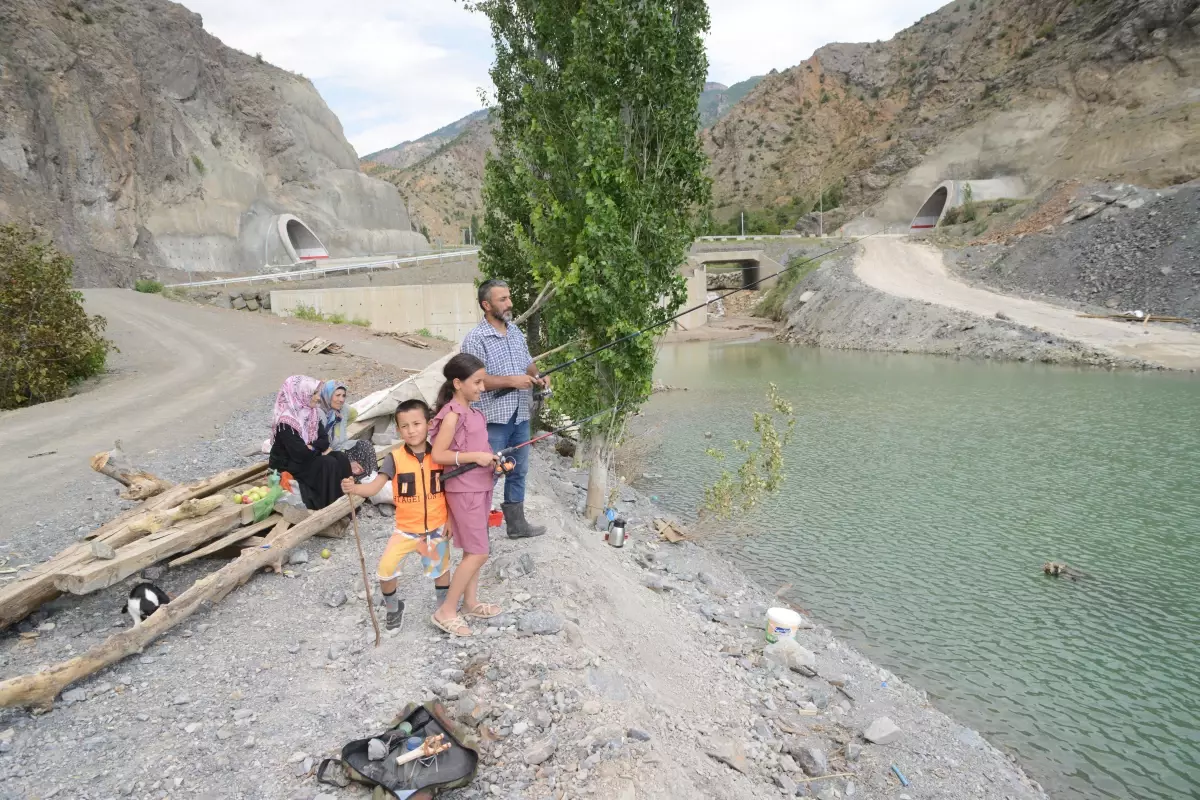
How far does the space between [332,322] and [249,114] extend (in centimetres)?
3599

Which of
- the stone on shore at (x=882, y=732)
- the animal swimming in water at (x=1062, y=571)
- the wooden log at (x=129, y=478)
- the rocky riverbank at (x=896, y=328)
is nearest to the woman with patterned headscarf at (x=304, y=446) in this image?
the wooden log at (x=129, y=478)

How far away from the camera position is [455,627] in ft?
17.7

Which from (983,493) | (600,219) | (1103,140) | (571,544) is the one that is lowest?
(983,493)

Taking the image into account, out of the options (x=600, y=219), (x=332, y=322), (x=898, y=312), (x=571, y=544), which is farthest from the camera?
(x=898, y=312)

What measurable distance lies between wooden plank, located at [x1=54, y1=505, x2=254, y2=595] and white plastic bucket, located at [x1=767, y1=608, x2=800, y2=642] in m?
5.74

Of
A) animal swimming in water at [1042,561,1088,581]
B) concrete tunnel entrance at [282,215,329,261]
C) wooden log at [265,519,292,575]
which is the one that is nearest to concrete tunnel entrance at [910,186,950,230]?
concrete tunnel entrance at [282,215,329,261]

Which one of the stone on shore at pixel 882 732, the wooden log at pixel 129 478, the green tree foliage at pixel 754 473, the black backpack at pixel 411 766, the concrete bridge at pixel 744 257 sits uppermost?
the concrete bridge at pixel 744 257

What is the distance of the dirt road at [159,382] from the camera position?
10.5 meters

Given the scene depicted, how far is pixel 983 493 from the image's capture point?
13.8 metres

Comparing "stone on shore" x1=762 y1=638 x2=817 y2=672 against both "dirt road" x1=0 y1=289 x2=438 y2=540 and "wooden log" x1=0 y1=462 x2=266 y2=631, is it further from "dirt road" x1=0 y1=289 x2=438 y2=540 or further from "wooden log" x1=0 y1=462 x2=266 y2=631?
"dirt road" x1=0 y1=289 x2=438 y2=540

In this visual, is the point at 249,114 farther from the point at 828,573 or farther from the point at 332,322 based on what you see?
the point at 828,573

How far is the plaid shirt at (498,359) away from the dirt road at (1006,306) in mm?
30065

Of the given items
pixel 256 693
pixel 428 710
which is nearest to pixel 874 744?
pixel 428 710

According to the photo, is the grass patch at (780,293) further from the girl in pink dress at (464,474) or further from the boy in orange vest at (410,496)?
the boy in orange vest at (410,496)
